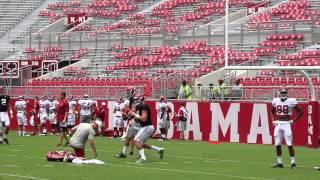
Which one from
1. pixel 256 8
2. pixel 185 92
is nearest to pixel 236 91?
pixel 185 92

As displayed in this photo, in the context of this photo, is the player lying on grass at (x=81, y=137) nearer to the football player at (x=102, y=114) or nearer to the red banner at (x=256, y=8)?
the football player at (x=102, y=114)

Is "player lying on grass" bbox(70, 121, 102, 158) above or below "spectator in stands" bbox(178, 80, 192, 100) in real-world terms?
below

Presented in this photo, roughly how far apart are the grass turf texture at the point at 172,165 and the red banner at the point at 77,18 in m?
25.5

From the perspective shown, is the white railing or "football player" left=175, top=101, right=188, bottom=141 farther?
the white railing

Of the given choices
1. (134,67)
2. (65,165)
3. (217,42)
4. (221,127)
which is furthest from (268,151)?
(134,67)

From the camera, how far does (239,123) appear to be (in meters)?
29.3

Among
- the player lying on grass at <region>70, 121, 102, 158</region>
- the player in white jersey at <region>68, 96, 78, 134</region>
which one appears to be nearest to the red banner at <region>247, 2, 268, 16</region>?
the player in white jersey at <region>68, 96, 78, 134</region>

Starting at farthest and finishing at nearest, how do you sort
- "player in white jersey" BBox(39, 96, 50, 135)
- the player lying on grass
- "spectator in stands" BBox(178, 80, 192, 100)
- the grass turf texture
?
1. "player in white jersey" BBox(39, 96, 50, 135)
2. "spectator in stands" BBox(178, 80, 192, 100)
3. the player lying on grass
4. the grass turf texture

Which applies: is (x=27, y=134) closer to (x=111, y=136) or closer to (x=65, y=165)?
(x=111, y=136)

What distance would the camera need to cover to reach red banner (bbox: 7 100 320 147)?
27.0m

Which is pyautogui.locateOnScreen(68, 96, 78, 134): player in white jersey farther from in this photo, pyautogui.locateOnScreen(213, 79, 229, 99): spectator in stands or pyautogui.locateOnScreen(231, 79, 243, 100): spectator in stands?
pyautogui.locateOnScreen(231, 79, 243, 100): spectator in stands

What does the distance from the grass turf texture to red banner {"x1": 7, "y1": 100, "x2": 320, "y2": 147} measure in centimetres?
134

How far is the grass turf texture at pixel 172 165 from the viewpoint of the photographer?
16.6m

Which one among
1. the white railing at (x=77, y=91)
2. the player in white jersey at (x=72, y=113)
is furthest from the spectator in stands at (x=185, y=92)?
the player in white jersey at (x=72, y=113)
